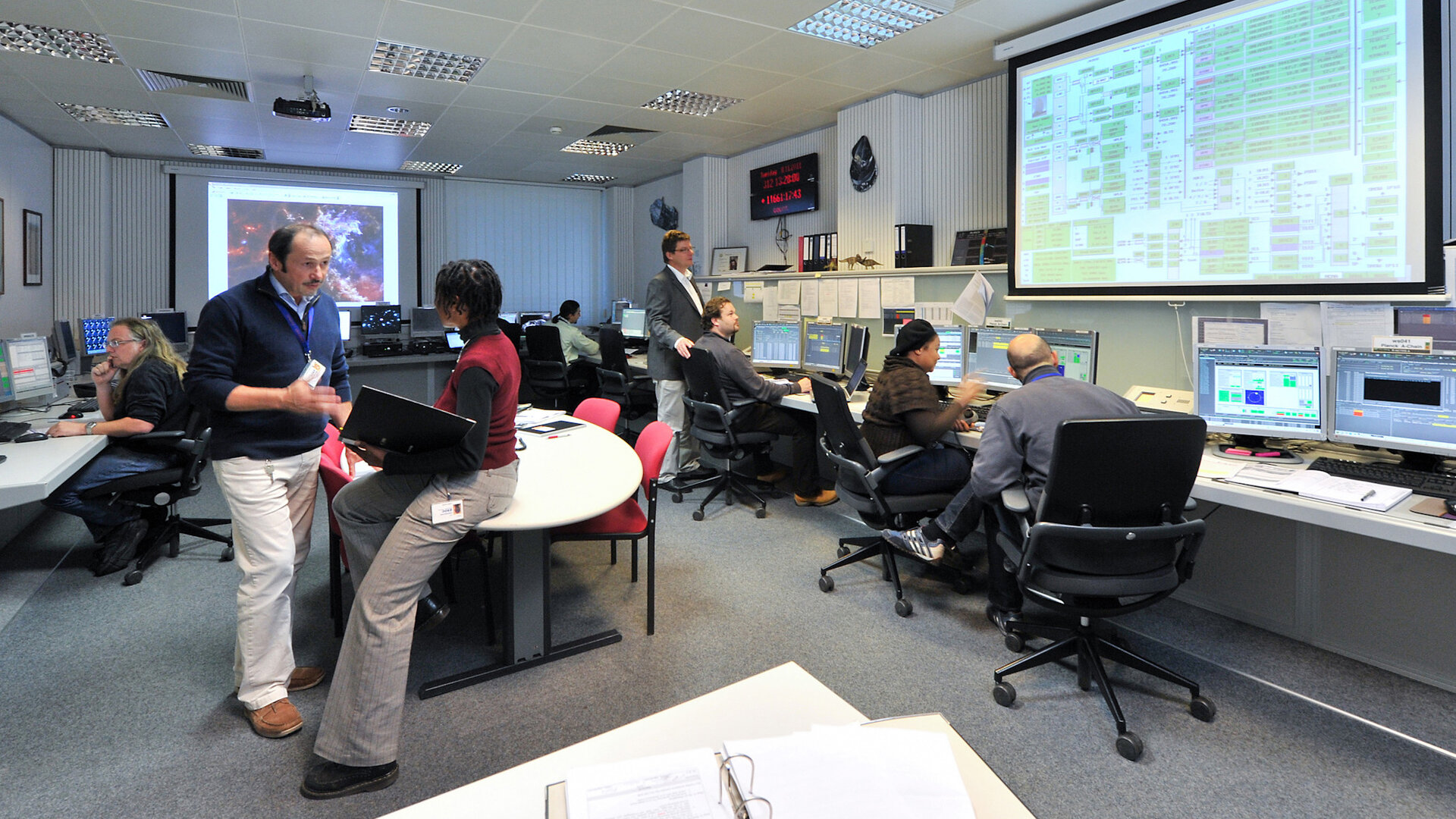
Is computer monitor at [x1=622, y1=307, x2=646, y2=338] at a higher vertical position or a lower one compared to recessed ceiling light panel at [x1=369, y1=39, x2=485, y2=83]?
lower

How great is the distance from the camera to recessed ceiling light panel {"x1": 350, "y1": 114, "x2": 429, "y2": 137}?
230 inches

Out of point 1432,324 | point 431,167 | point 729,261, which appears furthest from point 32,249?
point 1432,324

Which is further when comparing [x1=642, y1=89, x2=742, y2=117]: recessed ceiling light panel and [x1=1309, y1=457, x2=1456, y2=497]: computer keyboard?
[x1=642, y1=89, x2=742, y2=117]: recessed ceiling light panel

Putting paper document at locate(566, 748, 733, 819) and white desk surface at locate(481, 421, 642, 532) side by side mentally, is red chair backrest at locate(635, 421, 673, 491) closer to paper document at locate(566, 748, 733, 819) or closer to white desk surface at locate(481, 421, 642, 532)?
white desk surface at locate(481, 421, 642, 532)

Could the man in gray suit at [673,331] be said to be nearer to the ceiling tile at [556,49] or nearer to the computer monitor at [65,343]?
the ceiling tile at [556,49]

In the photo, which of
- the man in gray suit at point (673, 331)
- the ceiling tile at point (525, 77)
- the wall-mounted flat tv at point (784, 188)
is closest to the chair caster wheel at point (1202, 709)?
the man in gray suit at point (673, 331)

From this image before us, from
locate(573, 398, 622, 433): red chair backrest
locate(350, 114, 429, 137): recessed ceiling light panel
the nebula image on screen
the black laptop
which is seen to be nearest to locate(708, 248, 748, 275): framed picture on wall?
locate(350, 114, 429, 137): recessed ceiling light panel

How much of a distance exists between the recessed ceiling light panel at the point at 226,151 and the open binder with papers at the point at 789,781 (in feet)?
25.4

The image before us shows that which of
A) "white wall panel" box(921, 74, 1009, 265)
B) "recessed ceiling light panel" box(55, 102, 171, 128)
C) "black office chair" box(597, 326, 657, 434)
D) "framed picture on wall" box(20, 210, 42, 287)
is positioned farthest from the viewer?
"black office chair" box(597, 326, 657, 434)

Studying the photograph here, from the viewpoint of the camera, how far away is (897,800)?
86cm

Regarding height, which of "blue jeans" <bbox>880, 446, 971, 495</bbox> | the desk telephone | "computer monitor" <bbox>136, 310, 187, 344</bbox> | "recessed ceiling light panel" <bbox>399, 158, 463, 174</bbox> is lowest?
→ "blue jeans" <bbox>880, 446, 971, 495</bbox>

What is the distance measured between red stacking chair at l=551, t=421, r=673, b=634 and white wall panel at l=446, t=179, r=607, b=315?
6.22m

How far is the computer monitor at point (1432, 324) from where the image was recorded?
2467 millimetres

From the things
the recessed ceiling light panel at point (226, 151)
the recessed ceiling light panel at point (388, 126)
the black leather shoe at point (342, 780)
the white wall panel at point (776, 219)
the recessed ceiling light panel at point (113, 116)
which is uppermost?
the recessed ceiling light panel at point (226, 151)
